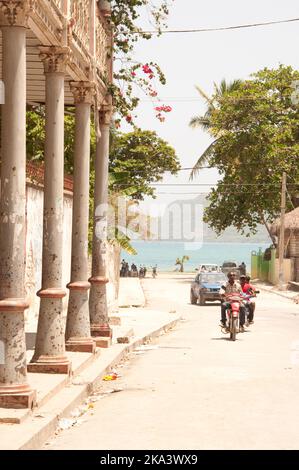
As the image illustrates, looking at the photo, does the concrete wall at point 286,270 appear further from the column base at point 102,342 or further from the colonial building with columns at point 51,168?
the column base at point 102,342

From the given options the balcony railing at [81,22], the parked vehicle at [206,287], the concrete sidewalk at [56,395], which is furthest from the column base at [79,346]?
the parked vehicle at [206,287]

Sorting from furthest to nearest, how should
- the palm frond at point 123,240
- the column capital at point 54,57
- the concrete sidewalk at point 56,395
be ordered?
1. the palm frond at point 123,240
2. the column capital at point 54,57
3. the concrete sidewalk at point 56,395

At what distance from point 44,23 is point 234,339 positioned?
1128cm

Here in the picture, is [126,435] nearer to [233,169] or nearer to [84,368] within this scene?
[84,368]

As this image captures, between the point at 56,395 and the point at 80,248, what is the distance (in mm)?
4422

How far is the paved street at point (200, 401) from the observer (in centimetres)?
899

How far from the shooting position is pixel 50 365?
1255cm

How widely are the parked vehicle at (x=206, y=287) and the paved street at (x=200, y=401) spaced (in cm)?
1753

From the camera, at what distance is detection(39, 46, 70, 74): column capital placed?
12789mm

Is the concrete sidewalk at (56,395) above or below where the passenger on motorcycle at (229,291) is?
below

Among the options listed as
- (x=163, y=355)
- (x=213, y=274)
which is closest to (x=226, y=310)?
(x=163, y=355)

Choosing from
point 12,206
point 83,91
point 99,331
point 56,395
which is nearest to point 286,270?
point 99,331

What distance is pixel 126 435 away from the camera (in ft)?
30.1

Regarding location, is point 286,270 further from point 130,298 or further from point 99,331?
point 99,331
